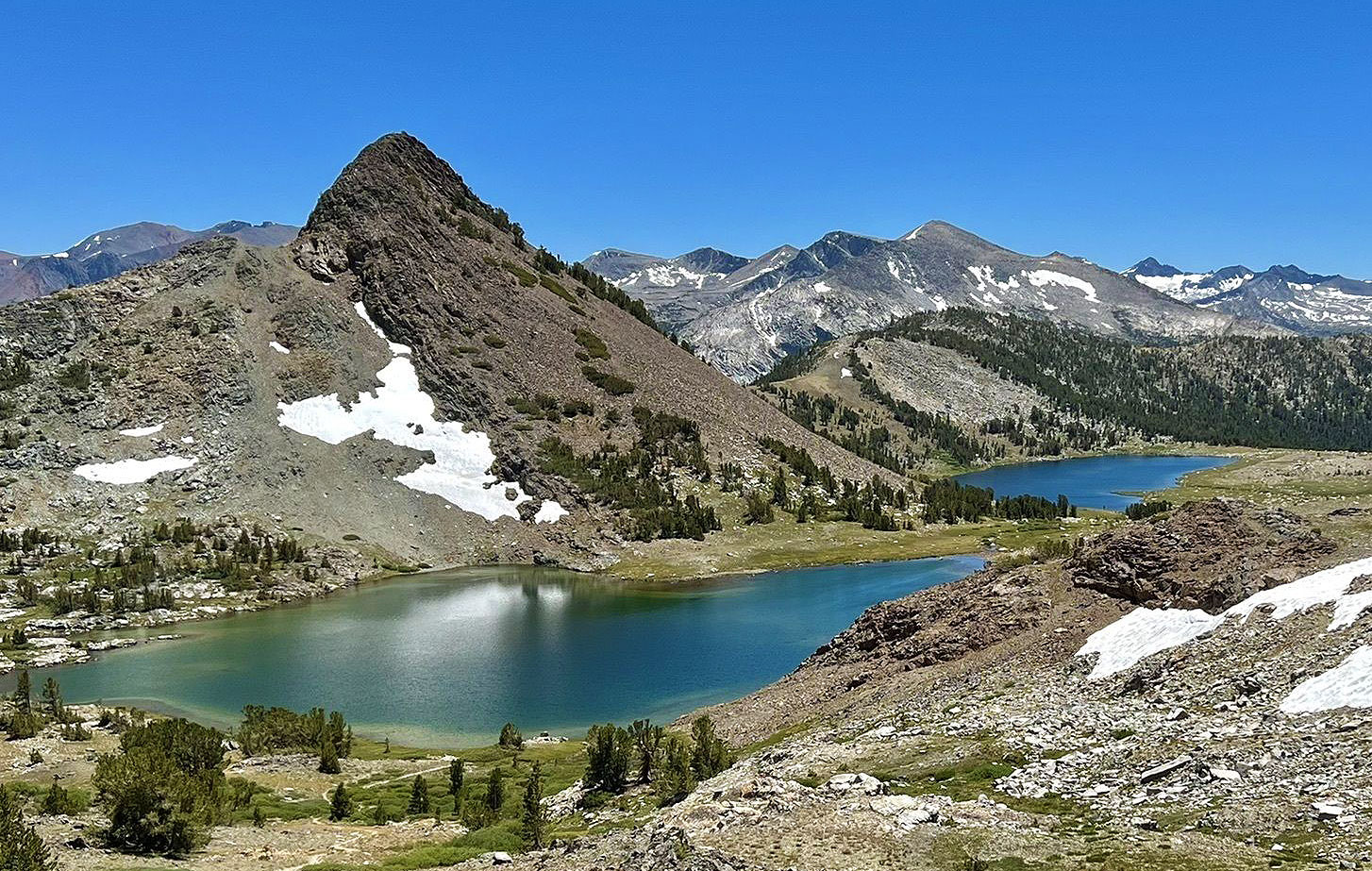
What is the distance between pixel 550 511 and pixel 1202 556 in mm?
94371

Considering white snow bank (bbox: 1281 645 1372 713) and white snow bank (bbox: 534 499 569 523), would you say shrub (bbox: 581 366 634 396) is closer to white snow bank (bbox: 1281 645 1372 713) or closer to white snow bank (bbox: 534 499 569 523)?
white snow bank (bbox: 534 499 569 523)

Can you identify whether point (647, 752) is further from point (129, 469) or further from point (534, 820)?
point (129, 469)

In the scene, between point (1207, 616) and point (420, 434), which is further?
point (420, 434)

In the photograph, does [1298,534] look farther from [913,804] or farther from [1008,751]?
[913,804]

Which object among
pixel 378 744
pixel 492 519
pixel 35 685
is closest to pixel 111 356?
pixel 492 519

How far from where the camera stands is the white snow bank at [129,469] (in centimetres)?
10725

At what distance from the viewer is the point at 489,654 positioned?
72750 millimetres

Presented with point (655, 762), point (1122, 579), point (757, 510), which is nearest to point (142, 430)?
point (757, 510)

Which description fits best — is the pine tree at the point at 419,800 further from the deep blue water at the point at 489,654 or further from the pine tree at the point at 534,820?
the deep blue water at the point at 489,654

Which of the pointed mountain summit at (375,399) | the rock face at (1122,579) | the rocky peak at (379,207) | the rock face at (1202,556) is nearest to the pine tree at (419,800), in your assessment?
the rock face at (1122,579)

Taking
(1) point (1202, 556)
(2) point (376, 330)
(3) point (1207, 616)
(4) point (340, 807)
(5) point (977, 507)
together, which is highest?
(2) point (376, 330)

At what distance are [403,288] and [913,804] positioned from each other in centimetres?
13643

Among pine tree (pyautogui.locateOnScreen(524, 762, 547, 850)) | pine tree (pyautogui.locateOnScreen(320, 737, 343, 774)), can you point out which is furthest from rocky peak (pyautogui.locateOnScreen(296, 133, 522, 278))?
pine tree (pyautogui.locateOnScreen(524, 762, 547, 850))

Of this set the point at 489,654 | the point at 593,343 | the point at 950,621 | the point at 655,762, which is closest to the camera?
the point at 655,762
